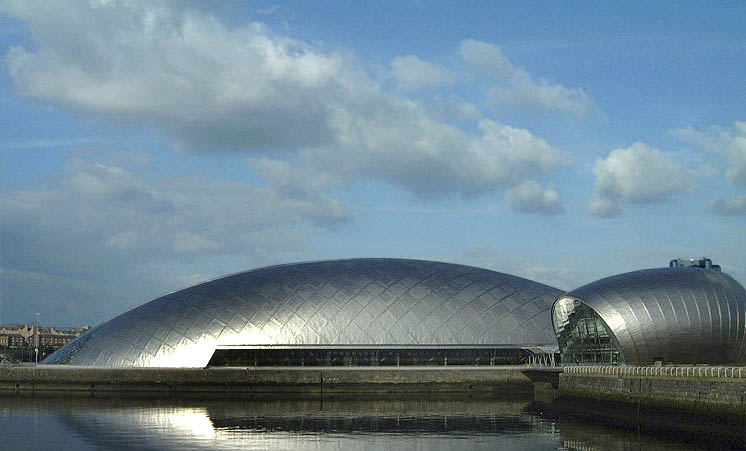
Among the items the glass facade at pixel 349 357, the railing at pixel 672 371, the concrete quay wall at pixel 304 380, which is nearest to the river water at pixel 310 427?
the railing at pixel 672 371

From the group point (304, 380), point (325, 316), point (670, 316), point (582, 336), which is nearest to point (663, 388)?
point (670, 316)

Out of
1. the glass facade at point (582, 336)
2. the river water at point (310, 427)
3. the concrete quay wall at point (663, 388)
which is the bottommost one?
the river water at point (310, 427)

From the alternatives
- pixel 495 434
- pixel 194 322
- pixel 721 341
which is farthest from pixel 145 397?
pixel 721 341

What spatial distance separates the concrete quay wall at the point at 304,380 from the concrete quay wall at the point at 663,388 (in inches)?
392

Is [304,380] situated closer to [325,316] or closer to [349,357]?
[349,357]

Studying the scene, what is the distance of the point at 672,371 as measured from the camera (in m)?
37.9

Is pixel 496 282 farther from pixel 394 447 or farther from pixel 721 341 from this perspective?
pixel 394 447

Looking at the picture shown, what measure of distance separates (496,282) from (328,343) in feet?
50.7

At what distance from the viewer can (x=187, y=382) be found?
6025cm

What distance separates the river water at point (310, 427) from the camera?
3008 centimetres

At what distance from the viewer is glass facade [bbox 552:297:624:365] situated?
169 feet

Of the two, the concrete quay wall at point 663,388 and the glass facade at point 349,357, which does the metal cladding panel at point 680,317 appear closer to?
the concrete quay wall at point 663,388

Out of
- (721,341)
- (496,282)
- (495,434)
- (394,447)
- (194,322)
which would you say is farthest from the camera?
(496,282)

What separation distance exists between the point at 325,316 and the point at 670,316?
26350mm
